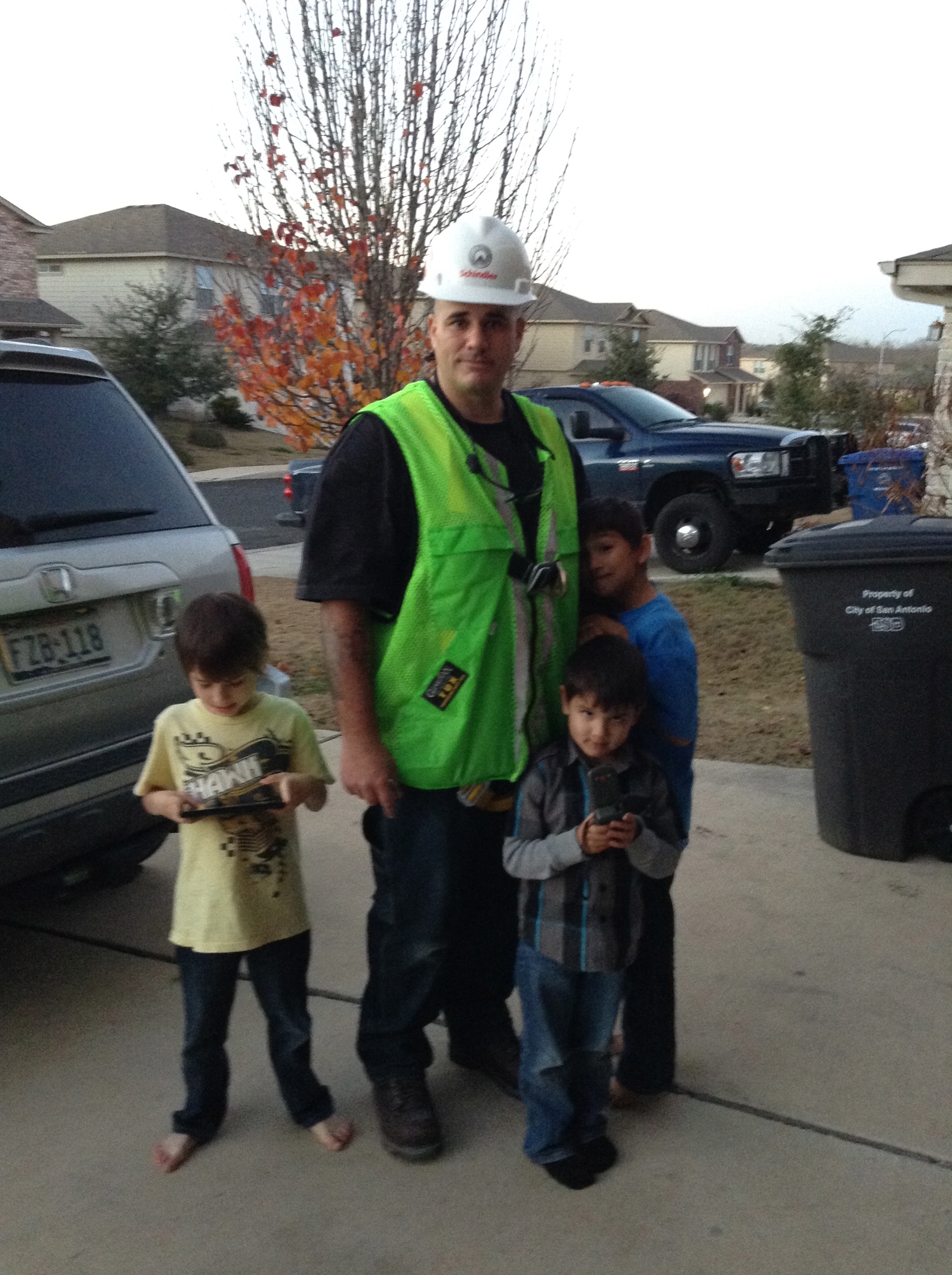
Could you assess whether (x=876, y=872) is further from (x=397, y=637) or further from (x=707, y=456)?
(x=707, y=456)

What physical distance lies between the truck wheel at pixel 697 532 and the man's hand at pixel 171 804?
29.0ft

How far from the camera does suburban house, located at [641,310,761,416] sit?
76312mm

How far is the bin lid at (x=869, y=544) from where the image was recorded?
4.12 metres

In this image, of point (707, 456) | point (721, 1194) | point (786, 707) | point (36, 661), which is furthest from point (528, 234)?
point (721, 1194)

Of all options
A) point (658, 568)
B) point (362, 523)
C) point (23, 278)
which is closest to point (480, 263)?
point (362, 523)

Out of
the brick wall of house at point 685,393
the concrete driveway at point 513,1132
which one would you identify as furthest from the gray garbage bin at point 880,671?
the brick wall of house at point 685,393

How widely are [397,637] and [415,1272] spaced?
1264 mm

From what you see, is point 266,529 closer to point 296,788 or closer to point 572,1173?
point 296,788

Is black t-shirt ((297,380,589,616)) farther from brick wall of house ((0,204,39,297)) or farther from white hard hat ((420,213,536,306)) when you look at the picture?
brick wall of house ((0,204,39,297))

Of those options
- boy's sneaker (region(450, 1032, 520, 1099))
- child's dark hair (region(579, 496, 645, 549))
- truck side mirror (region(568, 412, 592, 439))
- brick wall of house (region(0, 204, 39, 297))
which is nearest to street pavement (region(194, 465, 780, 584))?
truck side mirror (region(568, 412, 592, 439))

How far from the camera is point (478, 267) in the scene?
2.63 meters

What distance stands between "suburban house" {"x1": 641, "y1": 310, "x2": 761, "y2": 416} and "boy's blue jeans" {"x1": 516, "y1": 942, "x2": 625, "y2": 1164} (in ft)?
227

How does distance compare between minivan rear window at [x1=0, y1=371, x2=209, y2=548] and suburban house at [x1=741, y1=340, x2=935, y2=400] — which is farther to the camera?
suburban house at [x1=741, y1=340, x2=935, y2=400]

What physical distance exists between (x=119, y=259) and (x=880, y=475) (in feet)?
134
